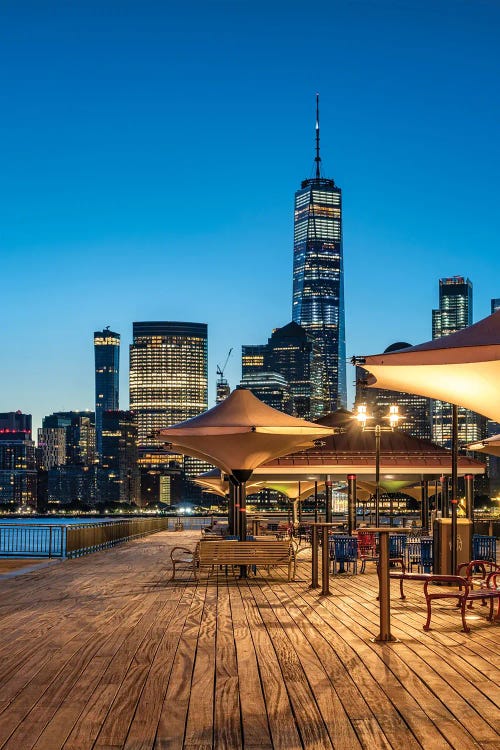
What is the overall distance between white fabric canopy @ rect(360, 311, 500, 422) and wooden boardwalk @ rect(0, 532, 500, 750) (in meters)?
2.43

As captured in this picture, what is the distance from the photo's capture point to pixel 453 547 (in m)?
14.4

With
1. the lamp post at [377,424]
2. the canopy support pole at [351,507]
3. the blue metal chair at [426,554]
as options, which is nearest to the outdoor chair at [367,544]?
the lamp post at [377,424]

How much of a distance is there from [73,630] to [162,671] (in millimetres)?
2728

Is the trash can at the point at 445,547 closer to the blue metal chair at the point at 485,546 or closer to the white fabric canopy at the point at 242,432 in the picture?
the blue metal chair at the point at 485,546

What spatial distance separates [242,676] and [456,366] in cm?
351

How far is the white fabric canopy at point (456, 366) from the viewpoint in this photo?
884 centimetres

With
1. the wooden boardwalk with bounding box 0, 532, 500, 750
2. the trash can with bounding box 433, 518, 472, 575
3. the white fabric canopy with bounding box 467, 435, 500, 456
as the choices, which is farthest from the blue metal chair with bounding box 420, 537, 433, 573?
the wooden boardwalk with bounding box 0, 532, 500, 750

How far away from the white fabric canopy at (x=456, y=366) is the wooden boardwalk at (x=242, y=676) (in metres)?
2.43

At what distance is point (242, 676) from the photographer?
745 centimetres

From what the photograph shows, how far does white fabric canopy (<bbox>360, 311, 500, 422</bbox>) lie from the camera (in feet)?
29.0

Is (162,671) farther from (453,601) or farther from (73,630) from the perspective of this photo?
(453,601)

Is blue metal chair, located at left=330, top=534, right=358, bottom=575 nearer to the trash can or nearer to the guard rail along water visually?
the trash can

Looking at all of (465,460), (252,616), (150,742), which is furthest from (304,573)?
(150,742)

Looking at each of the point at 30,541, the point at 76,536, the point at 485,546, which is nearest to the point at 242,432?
the point at 485,546
